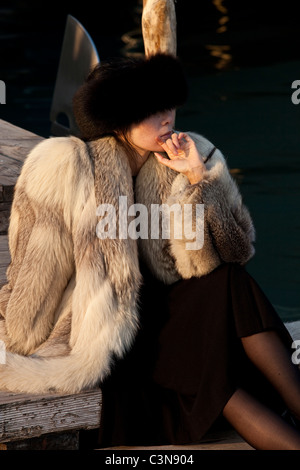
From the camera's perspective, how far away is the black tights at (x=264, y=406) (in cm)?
240

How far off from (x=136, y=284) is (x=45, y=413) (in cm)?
44

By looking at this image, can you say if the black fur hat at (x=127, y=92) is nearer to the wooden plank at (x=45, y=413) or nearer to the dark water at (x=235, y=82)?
the wooden plank at (x=45, y=413)

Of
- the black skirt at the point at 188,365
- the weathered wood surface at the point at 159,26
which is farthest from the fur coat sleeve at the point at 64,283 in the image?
the weathered wood surface at the point at 159,26

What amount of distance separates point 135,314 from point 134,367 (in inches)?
6.2

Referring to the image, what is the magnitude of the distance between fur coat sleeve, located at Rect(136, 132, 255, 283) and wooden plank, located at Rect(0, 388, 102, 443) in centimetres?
44

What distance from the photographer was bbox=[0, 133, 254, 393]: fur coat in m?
2.52

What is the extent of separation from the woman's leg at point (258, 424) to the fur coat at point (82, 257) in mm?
344

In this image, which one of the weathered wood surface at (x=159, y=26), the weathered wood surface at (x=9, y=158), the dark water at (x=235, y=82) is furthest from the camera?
the dark water at (x=235, y=82)

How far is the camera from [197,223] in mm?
2596

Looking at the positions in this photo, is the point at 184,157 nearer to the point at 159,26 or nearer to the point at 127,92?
the point at 127,92

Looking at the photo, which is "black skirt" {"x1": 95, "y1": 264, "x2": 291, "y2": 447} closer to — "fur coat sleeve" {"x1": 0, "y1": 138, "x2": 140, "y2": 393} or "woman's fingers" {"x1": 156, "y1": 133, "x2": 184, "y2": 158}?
"fur coat sleeve" {"x1": 0, "y1": 138, "x2": 140, "y2": 393}

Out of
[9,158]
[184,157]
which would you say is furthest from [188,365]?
[9,158]

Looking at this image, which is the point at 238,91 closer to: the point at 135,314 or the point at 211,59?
the point at 211,59

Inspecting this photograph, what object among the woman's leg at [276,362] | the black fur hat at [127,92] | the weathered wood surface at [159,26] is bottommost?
the woman's leg at [276,362]
